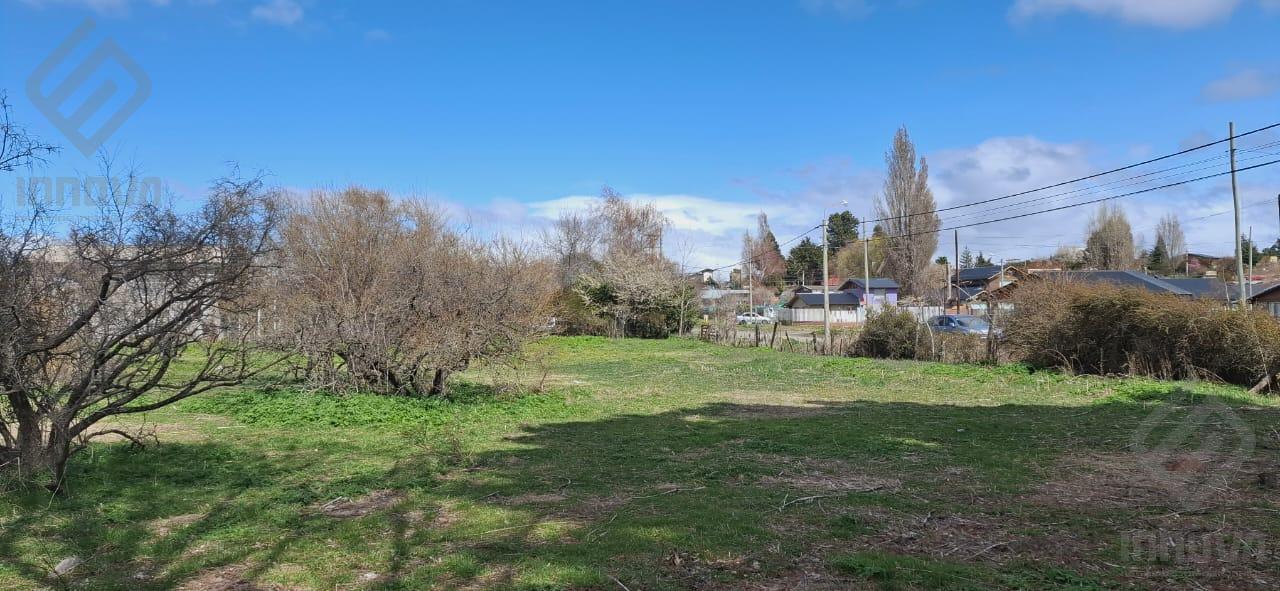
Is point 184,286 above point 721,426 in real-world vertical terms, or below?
above

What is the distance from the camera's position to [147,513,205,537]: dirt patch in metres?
4.91

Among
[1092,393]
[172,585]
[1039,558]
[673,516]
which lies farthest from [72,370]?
[1092,393]

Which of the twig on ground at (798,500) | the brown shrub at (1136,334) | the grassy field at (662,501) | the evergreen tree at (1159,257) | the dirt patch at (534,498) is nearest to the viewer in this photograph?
the grassy field at (662,501)

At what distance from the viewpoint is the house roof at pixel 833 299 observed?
5910 centimetres

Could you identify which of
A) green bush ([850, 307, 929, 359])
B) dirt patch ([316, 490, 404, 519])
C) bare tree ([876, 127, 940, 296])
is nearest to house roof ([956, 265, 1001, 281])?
bare tree ([876, 127, 940, 296])

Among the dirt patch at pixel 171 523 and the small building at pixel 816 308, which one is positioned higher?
the small building at pixel 816 308

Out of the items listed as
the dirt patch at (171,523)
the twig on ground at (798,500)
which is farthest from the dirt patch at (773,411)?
the dirt patch at (171,523)

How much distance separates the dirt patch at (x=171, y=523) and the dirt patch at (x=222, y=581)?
991 mm

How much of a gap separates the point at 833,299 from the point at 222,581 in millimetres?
58550

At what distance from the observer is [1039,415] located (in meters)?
10.7

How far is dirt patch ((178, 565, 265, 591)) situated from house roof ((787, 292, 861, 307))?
55.9 meters

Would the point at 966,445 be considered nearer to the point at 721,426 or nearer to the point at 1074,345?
the point at 721,426

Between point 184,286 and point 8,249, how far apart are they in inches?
43.7

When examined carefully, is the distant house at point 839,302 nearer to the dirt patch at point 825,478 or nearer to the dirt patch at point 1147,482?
the dirt patch at point 1147,482
